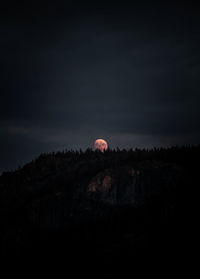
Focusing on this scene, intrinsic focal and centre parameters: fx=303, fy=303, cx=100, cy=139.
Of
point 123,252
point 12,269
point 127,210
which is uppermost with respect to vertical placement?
point 127,210

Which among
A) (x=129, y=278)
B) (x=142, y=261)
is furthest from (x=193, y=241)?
(x=129, y=278)

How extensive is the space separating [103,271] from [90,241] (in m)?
31.2

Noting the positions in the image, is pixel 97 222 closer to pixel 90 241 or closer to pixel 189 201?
pixel 90 241

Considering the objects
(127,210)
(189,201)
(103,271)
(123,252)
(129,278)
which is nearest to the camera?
(129,278)

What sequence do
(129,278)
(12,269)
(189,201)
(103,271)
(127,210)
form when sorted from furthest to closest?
(127,210) → (189,201) → (12,269) → (103,271) → (129,278)

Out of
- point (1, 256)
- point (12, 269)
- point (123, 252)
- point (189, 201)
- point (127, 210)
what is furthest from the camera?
point (127, 210)

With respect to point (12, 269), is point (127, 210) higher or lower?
higher

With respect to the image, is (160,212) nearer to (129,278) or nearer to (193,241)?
(193,241)

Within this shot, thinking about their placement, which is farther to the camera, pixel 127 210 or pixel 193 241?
pixel 127 210

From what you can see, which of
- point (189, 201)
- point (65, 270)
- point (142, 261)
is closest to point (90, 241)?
point (65, 270)

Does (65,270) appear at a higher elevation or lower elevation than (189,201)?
lower

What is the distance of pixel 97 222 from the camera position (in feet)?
618

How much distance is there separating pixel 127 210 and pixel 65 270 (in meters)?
67.9

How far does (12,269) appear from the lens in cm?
15325
